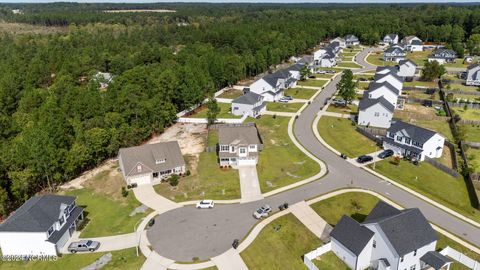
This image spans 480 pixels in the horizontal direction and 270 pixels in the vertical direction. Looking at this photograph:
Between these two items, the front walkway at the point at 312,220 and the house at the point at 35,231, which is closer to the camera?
the house at the point at 35,231

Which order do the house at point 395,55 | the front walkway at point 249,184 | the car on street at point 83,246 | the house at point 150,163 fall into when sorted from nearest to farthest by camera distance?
the car on street at point 83,246 < the front walkway at point 249,184 < the house at point 150,163 < the house at point 395,55

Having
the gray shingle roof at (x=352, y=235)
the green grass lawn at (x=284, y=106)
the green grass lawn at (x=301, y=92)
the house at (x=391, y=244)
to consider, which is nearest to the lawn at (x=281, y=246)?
the gray shingle roof at (x=352, y=235)

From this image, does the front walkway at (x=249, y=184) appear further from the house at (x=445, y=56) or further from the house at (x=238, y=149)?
the house at (x=445, y=56)

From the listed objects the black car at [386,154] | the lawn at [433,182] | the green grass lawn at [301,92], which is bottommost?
the lawn at [433,182]

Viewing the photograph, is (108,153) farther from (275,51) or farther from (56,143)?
(275,51)

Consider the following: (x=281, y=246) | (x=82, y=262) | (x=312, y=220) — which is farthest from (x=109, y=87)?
(x=281, y=246)

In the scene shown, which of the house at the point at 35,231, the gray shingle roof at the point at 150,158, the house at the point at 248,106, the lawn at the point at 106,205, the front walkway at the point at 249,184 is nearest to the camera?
the house at the point at 35,231

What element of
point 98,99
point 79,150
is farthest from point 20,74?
point 79,150
